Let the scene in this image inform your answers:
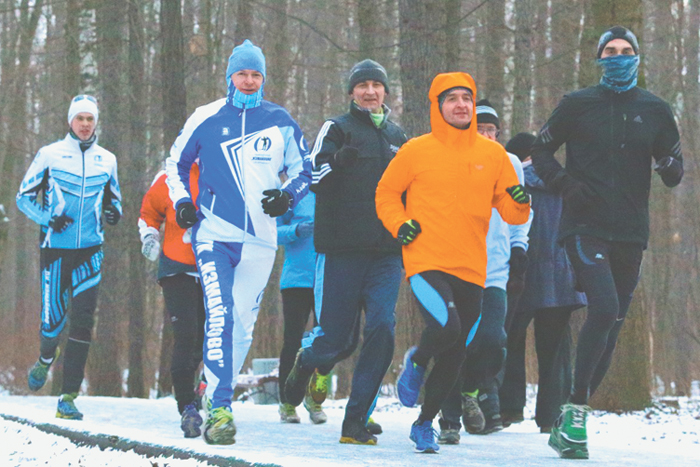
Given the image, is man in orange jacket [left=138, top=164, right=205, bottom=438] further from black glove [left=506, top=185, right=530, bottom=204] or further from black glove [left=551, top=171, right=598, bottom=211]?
black glove [left=551, top=171, right=598, bottom=211]

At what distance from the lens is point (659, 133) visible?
23.7 ft

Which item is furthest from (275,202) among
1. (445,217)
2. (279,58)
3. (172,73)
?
(279,58)

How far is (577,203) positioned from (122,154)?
12.7 metres

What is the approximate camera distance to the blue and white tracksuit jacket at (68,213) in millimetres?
10094

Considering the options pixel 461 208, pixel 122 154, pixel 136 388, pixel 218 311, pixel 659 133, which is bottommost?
pixel 136 388

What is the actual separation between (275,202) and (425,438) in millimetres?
1771

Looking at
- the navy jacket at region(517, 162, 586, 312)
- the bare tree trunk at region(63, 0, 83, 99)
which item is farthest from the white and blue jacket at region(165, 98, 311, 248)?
the bare tree trunk at region(63, 0, 83, 99)

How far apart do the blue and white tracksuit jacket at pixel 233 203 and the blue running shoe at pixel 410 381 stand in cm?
111

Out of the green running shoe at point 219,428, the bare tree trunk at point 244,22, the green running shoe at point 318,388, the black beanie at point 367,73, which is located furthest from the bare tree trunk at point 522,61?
the green running shoe at point 219,428

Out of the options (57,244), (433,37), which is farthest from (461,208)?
(433,37)

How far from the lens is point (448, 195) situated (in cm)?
703

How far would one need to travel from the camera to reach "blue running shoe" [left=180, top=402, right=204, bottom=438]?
8.01 meters

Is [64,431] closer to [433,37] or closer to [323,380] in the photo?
[323,380]

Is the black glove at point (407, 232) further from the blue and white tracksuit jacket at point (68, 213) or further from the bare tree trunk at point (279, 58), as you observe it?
the bare tree trunk at point (279, 58)
